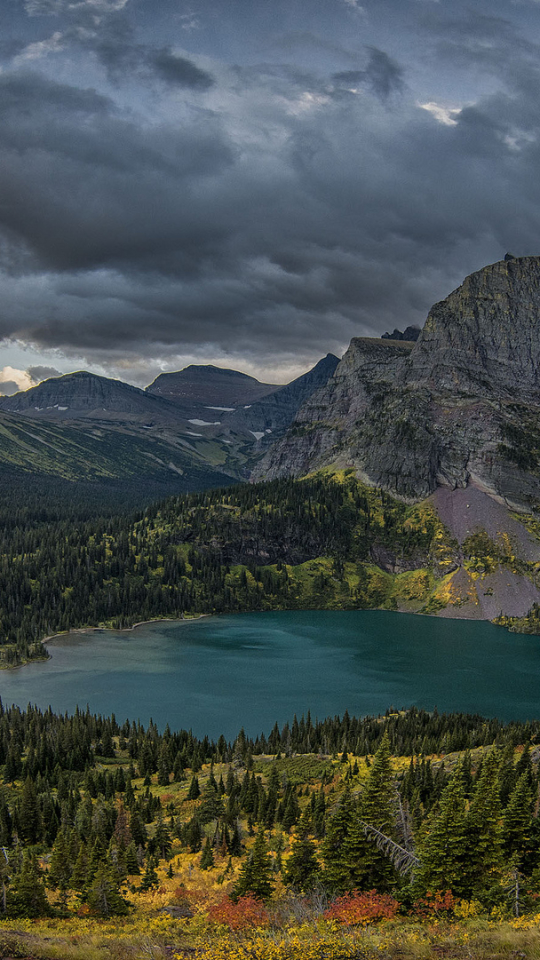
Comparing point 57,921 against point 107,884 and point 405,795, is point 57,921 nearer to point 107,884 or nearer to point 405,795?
point 107,884

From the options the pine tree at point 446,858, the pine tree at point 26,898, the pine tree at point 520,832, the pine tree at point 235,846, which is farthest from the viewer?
the pine tree at point 235,846

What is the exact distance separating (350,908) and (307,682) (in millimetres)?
134443

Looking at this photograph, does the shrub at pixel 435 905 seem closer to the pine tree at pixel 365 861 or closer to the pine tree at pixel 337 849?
the pine tree at pixel 365 861

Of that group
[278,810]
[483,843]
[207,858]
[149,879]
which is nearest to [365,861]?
[483,843]

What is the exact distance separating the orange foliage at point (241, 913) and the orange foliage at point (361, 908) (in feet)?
14.0

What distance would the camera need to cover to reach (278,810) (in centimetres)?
7775

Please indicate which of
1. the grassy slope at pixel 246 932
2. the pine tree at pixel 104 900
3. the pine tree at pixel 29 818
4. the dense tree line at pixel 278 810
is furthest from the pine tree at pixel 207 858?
the pine tree at pixel 29 818

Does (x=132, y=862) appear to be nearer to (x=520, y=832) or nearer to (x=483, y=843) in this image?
(x=483, y=843)

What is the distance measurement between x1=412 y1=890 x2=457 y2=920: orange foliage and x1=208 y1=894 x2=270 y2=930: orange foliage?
31.0ft

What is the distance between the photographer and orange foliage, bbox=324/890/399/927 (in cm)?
3778

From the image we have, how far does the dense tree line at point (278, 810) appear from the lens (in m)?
44.4

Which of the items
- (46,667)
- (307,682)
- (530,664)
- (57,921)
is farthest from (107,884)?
(530,664)

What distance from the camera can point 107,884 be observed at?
48.7 m

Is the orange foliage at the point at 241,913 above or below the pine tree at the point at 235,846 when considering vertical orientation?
above
